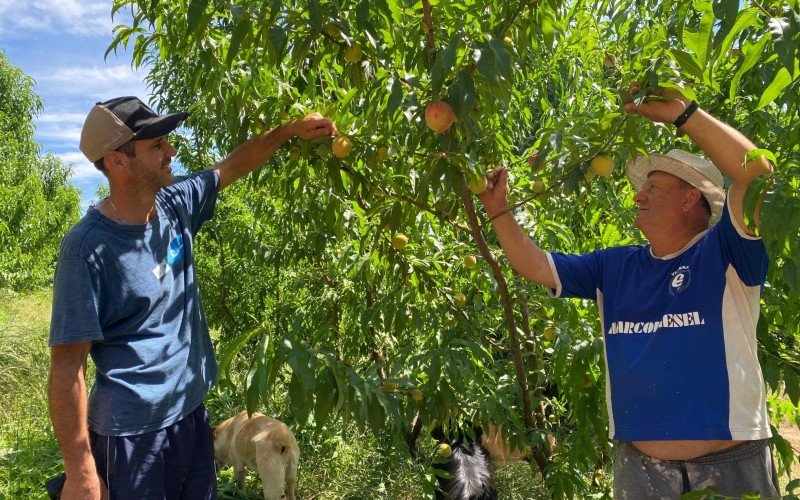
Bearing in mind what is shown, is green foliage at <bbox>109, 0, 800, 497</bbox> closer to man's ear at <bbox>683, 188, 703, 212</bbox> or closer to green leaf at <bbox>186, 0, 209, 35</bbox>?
green leaf at <bbox>186, 0, 209, 35</bbox>

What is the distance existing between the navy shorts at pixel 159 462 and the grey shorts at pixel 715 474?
4.63 ft

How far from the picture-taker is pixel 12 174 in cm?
1467

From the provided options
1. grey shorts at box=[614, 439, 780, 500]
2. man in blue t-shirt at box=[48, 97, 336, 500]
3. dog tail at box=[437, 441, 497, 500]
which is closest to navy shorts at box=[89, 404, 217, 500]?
man in blue t-shirt at box=[48, 97, 336, 500]

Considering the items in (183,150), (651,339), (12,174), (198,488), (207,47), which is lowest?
(198,488)

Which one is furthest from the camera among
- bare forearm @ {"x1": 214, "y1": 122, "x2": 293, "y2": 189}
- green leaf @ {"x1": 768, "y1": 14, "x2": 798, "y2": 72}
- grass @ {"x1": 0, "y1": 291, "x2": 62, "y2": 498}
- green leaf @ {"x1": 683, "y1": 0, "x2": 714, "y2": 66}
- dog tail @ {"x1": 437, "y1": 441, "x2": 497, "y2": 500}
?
grass @ {"x1": 0, "y1": 291, "x2": 62, "y2": 498}

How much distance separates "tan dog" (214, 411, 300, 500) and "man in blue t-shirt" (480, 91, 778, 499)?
207 cm

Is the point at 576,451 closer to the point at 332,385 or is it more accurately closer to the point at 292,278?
the point at 332,385

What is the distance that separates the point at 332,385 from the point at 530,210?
1434 mm

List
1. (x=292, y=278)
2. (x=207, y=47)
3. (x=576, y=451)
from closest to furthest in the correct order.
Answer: (x=207, y=47)
(x=576, y=451)
(x=292, y=278)

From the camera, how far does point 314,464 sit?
4215 millimetres

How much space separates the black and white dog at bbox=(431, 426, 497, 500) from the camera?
3.32m

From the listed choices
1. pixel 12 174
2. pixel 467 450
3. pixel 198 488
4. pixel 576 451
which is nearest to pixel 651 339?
pixel 576 451

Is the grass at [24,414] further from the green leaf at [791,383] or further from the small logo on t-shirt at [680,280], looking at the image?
the green leaf at [791,383]

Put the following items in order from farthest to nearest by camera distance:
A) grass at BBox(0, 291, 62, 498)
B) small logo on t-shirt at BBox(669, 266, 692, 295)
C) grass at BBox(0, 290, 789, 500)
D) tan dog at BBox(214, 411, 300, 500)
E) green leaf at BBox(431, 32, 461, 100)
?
1. grass at BBox(0, 291, 62, 498)
2. grass at BBox(0, 290, 789, 500)
3. tan dog at BBox(214, 411, 300, 500)
4. small logo on t-shirt at BBox(669, 266, 692, 295)
5. green leaf at BBox(431, 32, 461, 100)
